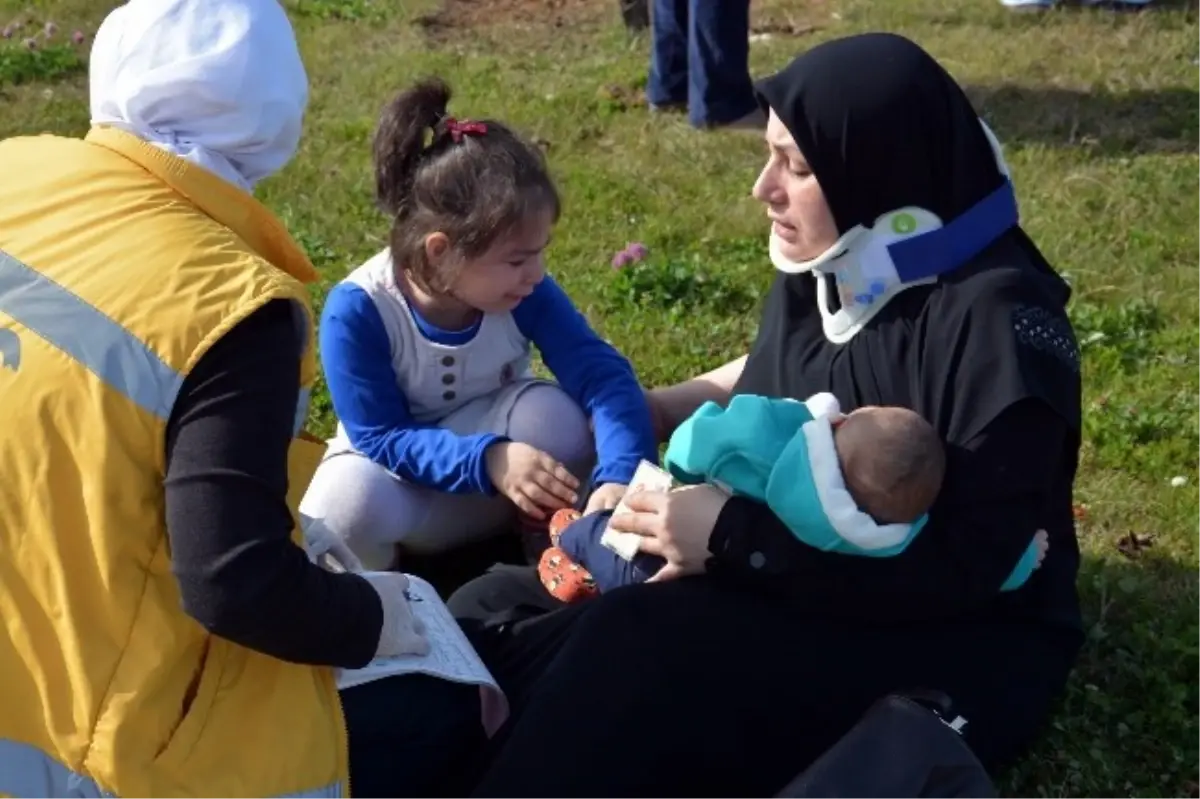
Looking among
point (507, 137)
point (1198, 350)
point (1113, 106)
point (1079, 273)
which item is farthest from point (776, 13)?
point (507, 137)

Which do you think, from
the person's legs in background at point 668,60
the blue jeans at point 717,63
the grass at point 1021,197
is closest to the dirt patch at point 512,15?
the grass at point 1021,197

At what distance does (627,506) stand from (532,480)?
487 mm

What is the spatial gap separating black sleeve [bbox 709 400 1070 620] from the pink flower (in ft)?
8.89

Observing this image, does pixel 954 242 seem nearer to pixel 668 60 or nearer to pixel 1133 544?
pixel 1133 544

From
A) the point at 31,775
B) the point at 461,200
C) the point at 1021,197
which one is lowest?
the point at 1021,197

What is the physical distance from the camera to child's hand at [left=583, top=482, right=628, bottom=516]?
326 cm

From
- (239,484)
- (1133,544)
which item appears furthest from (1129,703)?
(239,484)

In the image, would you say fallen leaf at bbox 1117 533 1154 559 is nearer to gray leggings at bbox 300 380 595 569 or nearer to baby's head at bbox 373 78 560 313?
gray leggings at bbox 300 380 595 569

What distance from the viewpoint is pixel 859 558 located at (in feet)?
8.84

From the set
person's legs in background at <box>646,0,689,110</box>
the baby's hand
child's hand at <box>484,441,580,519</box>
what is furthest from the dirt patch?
the baby's hand

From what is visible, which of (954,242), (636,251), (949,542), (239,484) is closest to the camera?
(239,484)

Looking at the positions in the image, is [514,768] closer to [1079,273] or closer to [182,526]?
[182,526]

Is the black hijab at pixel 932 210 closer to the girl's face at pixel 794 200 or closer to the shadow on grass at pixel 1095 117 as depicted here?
the girl's face at pixel 794 200

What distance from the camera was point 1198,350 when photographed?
465 cm
